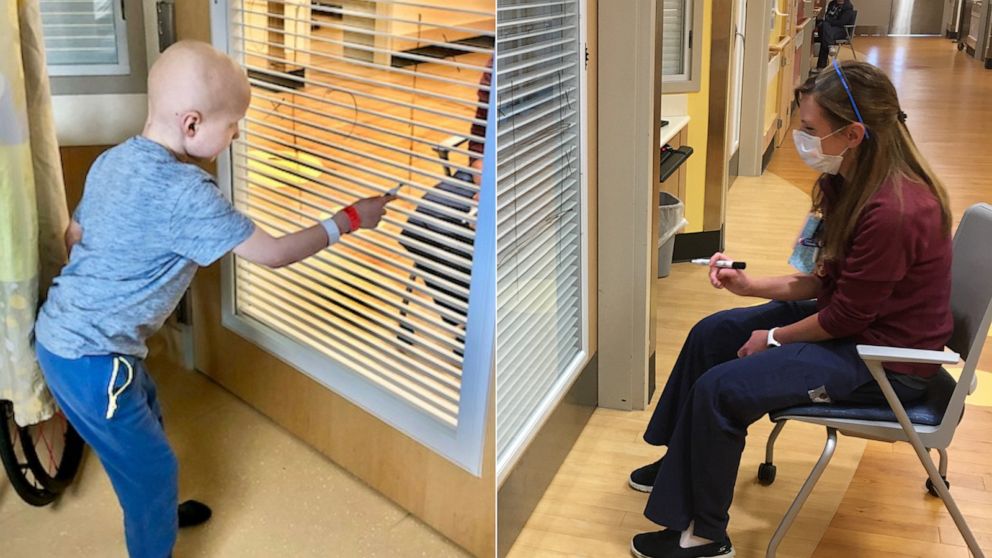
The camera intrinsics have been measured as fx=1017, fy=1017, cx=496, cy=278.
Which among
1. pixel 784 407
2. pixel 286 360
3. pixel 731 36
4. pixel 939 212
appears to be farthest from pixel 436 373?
pixel 731 36

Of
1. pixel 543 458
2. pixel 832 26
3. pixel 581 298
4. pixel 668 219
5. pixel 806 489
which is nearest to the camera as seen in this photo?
pixel 806 489

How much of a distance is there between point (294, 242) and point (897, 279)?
1.17 meters

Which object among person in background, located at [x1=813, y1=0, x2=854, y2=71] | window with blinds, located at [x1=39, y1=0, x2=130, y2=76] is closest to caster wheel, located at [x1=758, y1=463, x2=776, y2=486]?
window with blinds, located at [x1=39, y1=0, x2=130, y2=76]

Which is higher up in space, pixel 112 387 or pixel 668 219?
pixel 112 387

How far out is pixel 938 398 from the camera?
215 cm

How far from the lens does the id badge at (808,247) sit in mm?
2260

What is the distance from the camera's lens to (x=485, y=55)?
160 centimetres

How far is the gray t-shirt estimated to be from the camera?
1456 mm

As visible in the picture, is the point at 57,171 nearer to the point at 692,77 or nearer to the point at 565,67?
the point at 565,67

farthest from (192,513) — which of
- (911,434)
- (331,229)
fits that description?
(911,434)

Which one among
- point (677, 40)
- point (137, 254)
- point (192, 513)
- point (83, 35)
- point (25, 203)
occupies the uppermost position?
point (83, 35)

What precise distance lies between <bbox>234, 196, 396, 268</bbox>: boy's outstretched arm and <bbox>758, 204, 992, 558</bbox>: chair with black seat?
3.29ft

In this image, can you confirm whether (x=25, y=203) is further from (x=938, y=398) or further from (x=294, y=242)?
(x=938, y=398)

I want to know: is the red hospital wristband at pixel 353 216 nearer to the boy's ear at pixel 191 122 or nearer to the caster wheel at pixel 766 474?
the boy's ear at pixel 191 122
